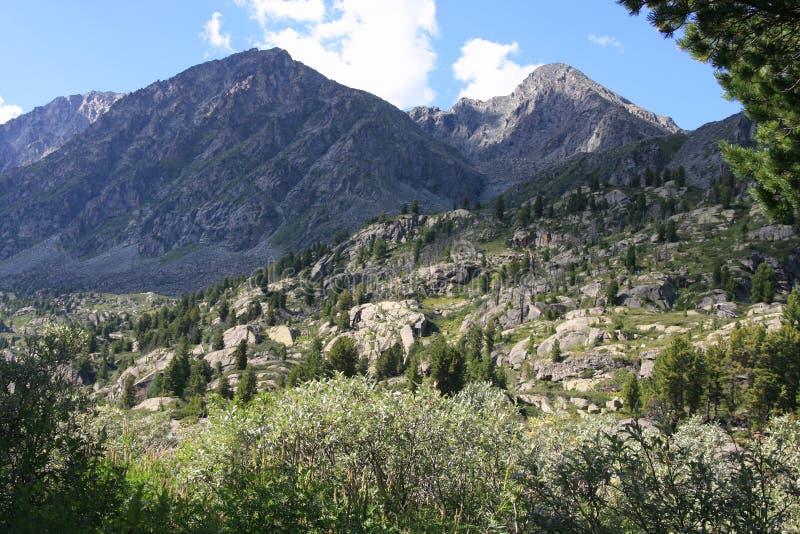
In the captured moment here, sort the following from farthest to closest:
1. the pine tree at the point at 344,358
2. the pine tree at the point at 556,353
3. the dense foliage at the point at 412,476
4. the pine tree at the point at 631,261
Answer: the pine tree at the point at 631,261 → the pine tree at the point at 344,358 → the pine tree at the point at 556,353 → the dense foliage at the point at 412,476

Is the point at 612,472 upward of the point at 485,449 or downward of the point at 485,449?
upward

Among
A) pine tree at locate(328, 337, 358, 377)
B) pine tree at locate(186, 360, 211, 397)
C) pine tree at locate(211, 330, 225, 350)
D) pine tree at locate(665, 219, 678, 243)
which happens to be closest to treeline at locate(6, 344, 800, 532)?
pine tree at locate(328, 337, 358, 377)

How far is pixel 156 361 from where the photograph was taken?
15012 centimetres

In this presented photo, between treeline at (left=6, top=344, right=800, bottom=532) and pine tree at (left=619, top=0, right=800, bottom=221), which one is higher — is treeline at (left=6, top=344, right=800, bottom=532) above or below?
below

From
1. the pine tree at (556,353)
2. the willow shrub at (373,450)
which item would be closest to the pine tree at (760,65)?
the willow shrub at (373,450)

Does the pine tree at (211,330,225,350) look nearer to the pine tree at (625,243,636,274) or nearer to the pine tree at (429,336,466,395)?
the pine tree at (429,336,466,395)

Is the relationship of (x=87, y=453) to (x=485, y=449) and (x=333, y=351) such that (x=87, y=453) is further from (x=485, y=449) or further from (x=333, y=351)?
(x=333, y=351)

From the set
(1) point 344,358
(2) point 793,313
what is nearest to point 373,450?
(1) point 344,358

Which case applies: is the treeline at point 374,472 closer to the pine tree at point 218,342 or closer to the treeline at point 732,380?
the treeline at point 732,380

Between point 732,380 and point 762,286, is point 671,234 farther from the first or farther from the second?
point 732,380

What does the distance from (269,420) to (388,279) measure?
169184 millimetres

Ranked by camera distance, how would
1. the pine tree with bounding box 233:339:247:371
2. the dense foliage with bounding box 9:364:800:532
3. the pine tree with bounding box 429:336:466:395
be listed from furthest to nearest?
the pine tree with bounding box 233:339:247:371 → the pine tree with bounding box 429:336:466:395 → the dense foliage with bounding box 9:364:800:532

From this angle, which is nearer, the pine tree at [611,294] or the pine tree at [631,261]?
the pine tree at [611,294]

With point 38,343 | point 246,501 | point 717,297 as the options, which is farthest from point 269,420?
point 717,297
